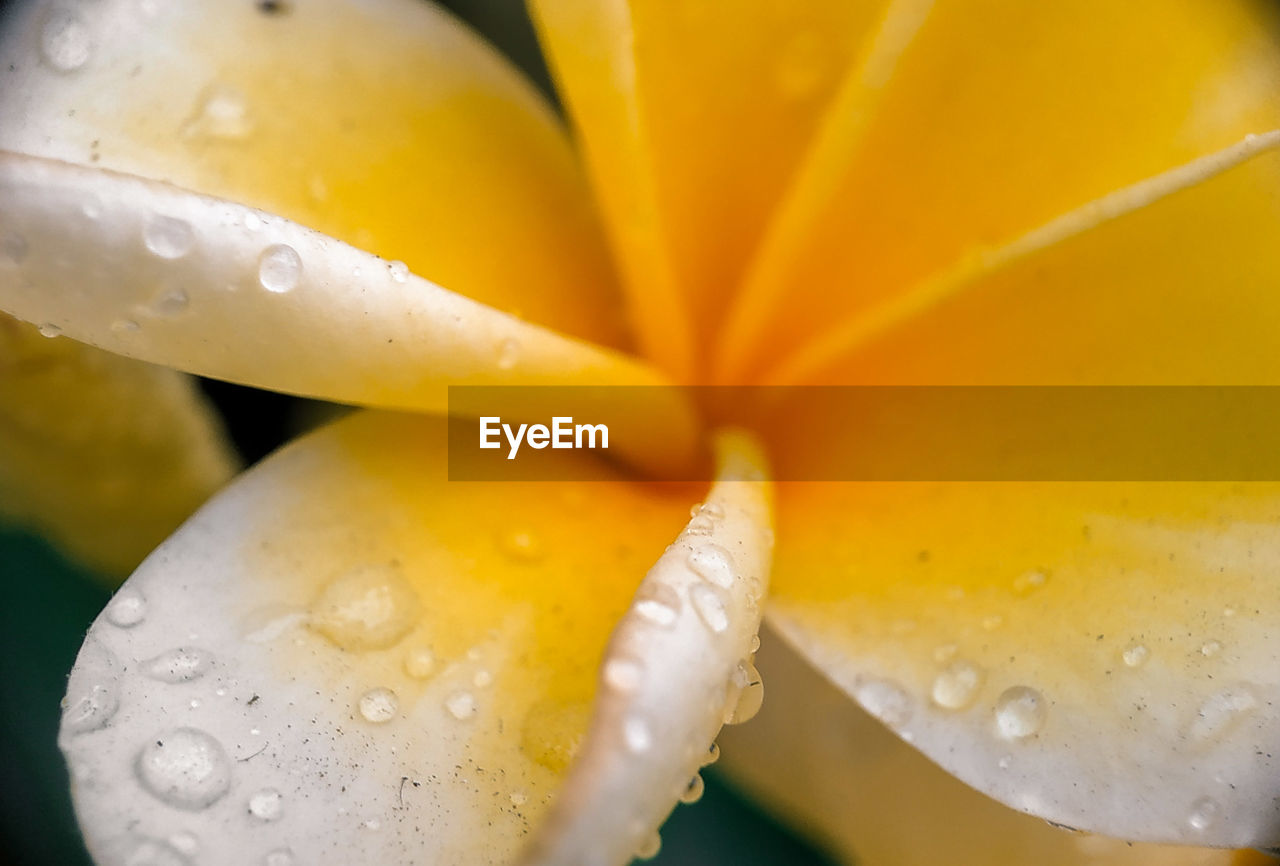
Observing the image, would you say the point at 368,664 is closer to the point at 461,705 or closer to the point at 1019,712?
the point at 461,705

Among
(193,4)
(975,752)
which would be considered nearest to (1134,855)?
(975,752)

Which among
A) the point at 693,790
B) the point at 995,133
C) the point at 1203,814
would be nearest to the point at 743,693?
the point at 693,790

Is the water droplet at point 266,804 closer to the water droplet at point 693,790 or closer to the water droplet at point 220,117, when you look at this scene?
the water droplet at point 693,790

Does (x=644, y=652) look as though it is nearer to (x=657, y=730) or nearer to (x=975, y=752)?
(x=657, y=730)

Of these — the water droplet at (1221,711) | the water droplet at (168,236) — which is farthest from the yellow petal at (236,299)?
the water droplet at (1221,711)

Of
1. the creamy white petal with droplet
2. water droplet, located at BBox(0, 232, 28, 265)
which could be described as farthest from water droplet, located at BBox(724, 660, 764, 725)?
water droplet, located at BBox(0, 232, 28, 265)

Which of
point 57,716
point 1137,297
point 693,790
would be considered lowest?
point 57,716
